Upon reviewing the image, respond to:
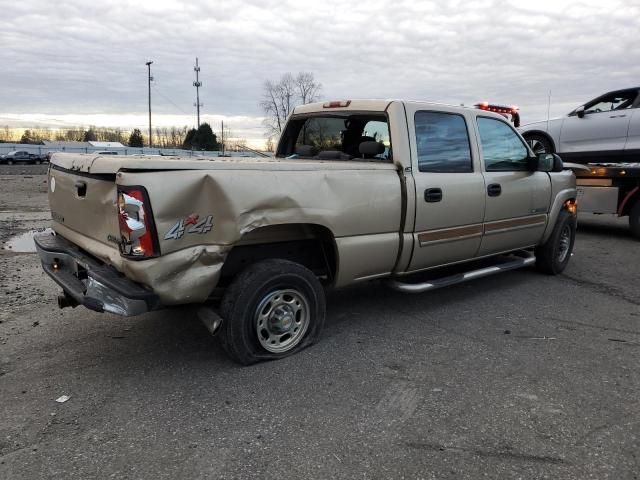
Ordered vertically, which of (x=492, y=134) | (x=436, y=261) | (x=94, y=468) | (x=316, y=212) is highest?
(x=492, y=134)

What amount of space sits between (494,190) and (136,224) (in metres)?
3.52

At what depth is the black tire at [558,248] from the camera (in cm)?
620

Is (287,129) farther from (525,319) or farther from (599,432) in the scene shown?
(599,432)

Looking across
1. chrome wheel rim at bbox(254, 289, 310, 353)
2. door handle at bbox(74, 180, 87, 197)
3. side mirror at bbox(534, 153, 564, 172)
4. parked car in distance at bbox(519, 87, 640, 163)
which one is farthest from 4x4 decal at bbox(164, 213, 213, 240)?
parked car in distance at bbox(519, 87, 640, 163)

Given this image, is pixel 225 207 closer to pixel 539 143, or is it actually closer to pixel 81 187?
pixel 81 187

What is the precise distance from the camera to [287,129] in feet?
18.9

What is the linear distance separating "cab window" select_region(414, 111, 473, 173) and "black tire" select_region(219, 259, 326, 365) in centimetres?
155

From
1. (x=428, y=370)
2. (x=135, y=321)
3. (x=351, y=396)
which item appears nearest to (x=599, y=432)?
(x=428, y=370)

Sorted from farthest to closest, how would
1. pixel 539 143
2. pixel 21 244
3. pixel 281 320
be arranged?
pixel 539 143
pixel 21 244
pixel 281 320

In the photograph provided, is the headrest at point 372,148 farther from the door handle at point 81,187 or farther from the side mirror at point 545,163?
the door handle at point 81,187

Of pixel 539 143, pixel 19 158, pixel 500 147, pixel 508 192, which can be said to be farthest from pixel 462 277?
pixel 19 158

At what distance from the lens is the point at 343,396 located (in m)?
3.28

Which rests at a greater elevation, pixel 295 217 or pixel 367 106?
pixel 367 106

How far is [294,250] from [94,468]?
2080 mm
